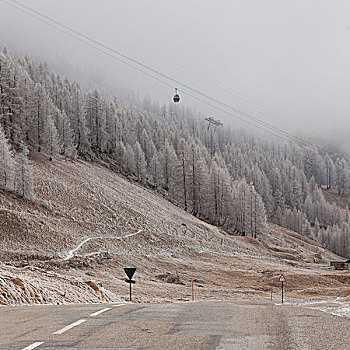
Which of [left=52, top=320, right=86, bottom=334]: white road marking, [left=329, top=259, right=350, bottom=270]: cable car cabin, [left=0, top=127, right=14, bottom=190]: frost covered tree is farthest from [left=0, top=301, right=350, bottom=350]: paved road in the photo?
[left=329, top=259, right=350, bottom=270]: cable car cabin

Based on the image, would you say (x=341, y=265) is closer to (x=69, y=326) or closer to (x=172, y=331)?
(x=172, y=331)

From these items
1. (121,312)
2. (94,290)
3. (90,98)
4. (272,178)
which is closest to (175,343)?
(121,312)

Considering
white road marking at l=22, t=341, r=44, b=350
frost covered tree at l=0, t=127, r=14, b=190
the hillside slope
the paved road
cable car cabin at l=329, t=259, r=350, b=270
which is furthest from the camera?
cable car cabin at l=329, t=259, r=350, b=270

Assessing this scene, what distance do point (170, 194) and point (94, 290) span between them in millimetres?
70011

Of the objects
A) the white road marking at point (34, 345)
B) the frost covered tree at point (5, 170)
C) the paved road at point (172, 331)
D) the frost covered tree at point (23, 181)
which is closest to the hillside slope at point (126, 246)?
the frost covered tree at point (23, 181)

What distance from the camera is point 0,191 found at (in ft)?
153

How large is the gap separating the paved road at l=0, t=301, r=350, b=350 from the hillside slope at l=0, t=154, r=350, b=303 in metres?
7.77

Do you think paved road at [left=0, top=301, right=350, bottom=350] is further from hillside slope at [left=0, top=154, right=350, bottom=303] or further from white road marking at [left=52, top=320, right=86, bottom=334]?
hillside slope at [left=0, top=154, right=350, bottom=303]

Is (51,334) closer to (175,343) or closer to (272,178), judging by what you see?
(175,343)

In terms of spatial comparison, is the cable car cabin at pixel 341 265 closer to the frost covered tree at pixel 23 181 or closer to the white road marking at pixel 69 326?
the frost covered tree at pixel 23 181

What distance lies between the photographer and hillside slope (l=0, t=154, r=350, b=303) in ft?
112

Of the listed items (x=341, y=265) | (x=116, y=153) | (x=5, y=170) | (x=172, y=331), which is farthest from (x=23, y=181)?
(x=116, y=153)

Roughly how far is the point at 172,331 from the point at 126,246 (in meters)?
40.7

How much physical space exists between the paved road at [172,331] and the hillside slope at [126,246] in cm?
777
